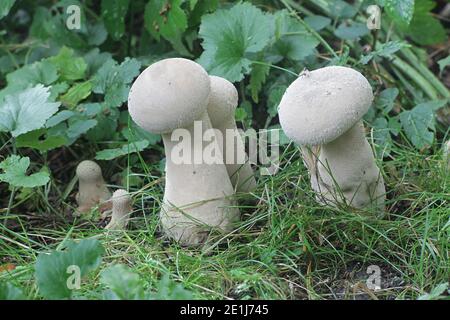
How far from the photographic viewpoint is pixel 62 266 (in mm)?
1485

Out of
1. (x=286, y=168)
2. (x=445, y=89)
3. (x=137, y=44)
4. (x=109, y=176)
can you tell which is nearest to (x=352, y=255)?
(x=286, y=168)

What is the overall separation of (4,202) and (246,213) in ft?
2.57

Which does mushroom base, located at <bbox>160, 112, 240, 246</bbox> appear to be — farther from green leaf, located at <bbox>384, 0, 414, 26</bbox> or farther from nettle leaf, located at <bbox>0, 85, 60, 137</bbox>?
green leaf, located at <bbox>384, 0, 414, 26</bbox>

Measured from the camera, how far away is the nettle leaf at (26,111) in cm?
201

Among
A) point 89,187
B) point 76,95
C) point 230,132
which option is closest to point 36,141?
point 89,187

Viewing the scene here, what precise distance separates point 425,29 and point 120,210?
1416 mm

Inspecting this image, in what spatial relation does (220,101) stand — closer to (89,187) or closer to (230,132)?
(230,132)

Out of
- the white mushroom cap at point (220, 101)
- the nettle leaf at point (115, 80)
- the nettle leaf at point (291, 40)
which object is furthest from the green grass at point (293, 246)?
the nettle leaf at point (291, 40)

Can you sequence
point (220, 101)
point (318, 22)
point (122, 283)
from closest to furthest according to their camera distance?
point (122, 283), point (220, 101), point (318, 22)

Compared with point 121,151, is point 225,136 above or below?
above

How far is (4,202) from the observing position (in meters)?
2.23

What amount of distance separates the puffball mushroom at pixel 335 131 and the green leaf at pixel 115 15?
93 centimetres

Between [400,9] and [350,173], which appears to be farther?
[400,9]
